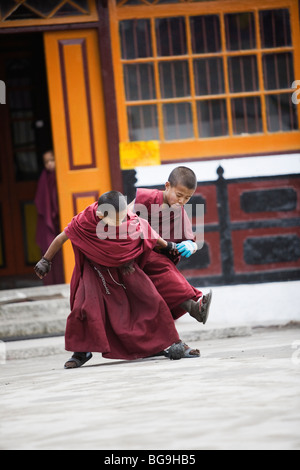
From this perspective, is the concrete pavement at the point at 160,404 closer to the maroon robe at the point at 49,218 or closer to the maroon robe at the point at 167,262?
the maroon robe at the point at 167,262

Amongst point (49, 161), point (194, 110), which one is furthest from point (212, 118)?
point (49, 161)

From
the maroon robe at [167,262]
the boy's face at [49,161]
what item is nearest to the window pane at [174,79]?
the boy's face at [49,161]

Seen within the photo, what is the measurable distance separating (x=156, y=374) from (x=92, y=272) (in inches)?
37.8

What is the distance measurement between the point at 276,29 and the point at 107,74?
57.3 inches

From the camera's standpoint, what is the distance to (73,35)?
702 centimetres

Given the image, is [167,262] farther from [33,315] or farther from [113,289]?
[33,315]

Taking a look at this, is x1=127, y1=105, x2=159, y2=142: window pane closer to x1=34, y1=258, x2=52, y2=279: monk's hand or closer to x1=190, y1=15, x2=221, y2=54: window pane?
x1=190, y1=15, x2=221, y2=54: window pane

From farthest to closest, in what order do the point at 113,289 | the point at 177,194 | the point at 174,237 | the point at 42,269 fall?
the point at 174,237 → the point at 177,194 → the point at 113,289 → the point at 42,269

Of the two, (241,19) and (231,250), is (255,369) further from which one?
(241,19)

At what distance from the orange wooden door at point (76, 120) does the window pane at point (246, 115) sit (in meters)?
1.08

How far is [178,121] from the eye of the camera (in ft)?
23.6

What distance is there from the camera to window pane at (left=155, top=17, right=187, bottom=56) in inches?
280

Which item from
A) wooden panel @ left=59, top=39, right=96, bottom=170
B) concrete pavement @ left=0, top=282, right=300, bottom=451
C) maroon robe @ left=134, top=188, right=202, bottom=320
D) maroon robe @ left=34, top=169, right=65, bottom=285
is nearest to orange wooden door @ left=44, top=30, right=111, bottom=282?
wooden panel @ left=59, top=39, right=96, bottom=170

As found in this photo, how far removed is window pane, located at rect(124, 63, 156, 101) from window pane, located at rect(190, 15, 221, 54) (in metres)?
0.42
